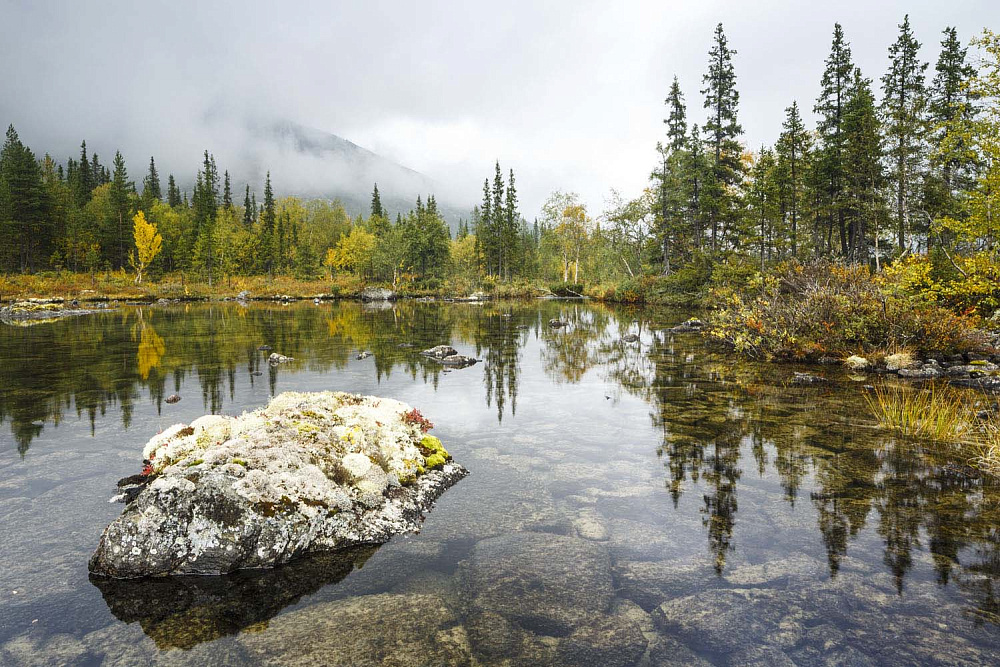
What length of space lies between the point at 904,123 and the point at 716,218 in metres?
15.3

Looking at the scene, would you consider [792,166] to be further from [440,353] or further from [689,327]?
[440,353]

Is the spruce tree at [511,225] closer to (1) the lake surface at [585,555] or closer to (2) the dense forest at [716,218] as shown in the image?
(2) the dense forest at [716,218]

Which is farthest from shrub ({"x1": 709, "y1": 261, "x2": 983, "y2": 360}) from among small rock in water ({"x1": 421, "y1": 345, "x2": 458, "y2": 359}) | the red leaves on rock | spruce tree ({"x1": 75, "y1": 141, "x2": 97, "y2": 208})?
spruce tree ({"x1": 75, "y1": 141, "x2": 97, "y2": 208})

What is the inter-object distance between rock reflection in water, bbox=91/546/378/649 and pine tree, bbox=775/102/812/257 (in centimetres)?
4542

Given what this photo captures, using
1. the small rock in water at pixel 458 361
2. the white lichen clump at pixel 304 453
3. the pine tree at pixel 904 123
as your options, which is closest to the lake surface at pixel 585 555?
the white lichen clump at pixel 304 453

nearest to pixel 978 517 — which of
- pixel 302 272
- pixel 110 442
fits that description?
pixel 110 442

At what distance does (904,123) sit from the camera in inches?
1309

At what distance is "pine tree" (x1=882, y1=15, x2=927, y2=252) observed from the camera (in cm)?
3253

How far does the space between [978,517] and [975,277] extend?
9.23 m

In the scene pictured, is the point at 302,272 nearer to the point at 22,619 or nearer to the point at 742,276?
the point at 742,276

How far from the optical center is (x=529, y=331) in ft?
109

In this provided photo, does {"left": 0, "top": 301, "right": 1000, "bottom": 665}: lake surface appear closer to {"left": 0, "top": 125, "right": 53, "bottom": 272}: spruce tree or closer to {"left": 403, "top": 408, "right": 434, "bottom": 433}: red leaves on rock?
{"left": 403, "top": 408, "right": 434, "bottom": 433}: red leaves on rock

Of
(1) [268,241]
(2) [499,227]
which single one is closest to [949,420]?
(2) [499,227]

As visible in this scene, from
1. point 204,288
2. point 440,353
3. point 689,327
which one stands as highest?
point 204,288
